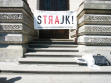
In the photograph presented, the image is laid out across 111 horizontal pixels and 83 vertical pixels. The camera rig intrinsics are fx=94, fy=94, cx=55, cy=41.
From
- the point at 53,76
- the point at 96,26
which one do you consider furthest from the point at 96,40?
the point at 53,76

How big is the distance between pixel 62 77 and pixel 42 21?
3381 millimetres

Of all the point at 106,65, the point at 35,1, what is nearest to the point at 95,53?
the point at 106,65

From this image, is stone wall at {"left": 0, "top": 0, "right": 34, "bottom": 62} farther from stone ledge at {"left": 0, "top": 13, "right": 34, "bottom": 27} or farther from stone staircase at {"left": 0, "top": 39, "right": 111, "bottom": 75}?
stone staircase at {"left": 0, "top": 39, "right": 111, "bottom": 75}

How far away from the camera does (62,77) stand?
3.33 meters

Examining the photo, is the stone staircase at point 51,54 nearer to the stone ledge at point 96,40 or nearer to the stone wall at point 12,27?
the stone wall at point 12,27

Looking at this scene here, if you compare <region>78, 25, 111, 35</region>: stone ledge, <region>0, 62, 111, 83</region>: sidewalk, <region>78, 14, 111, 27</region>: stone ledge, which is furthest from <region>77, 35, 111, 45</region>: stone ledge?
<region>0, 62, 111, 83</region>: sidewalk

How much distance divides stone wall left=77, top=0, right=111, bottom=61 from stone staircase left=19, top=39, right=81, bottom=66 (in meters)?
0.77

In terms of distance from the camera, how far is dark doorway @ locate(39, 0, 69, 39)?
305 inches

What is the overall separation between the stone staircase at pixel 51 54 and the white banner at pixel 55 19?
3.84 feet

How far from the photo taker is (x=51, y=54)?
473 cm

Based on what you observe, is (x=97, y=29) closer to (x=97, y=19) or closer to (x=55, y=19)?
(x=97, y=19)

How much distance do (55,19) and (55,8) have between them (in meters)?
2.86

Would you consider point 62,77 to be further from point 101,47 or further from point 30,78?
point 101,47

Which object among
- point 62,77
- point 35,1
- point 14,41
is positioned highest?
point 35,1
